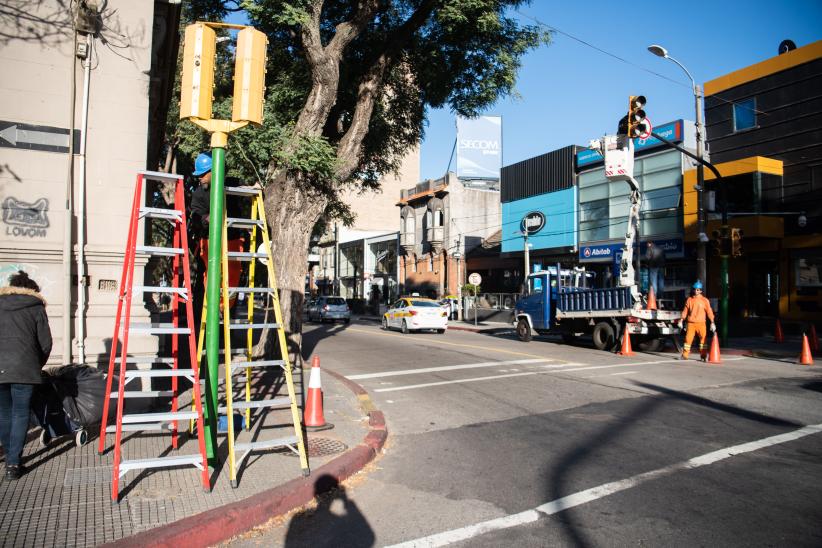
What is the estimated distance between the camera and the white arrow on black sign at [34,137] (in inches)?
259

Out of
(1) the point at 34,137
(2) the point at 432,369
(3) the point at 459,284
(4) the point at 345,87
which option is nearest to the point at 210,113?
(1) the point at 34,137

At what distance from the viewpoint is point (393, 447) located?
6484 millimetres

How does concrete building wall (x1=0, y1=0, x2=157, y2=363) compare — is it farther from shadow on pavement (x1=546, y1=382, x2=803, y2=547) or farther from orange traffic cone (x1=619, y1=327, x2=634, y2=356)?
orange traffic cone (x1=619, y1=327, x2=634, y2=356)

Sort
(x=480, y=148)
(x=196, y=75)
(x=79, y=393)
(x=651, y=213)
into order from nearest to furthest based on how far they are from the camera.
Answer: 1. (x=196, y=75)
2. (x=79, y=393)
3. (x=651, y=213)
4. (x=480, y=148)

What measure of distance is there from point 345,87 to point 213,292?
414 inches

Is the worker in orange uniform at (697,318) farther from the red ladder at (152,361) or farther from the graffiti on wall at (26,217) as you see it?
the graffiti on wall at (26,217)

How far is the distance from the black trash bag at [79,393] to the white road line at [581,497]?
345cm

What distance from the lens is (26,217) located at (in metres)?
6.59

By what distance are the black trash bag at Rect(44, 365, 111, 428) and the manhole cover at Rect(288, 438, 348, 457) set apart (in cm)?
194

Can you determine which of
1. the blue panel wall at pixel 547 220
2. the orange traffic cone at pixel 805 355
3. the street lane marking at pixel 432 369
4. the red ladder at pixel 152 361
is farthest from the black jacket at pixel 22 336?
the blue panel wall at pixel 547 220

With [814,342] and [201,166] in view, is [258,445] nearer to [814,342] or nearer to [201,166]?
[201,166]

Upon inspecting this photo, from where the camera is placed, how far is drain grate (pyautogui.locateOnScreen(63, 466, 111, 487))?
182 inches

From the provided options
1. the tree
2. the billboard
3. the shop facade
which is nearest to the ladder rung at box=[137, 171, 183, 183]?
the tree

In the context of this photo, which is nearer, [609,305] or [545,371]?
[545,371]
